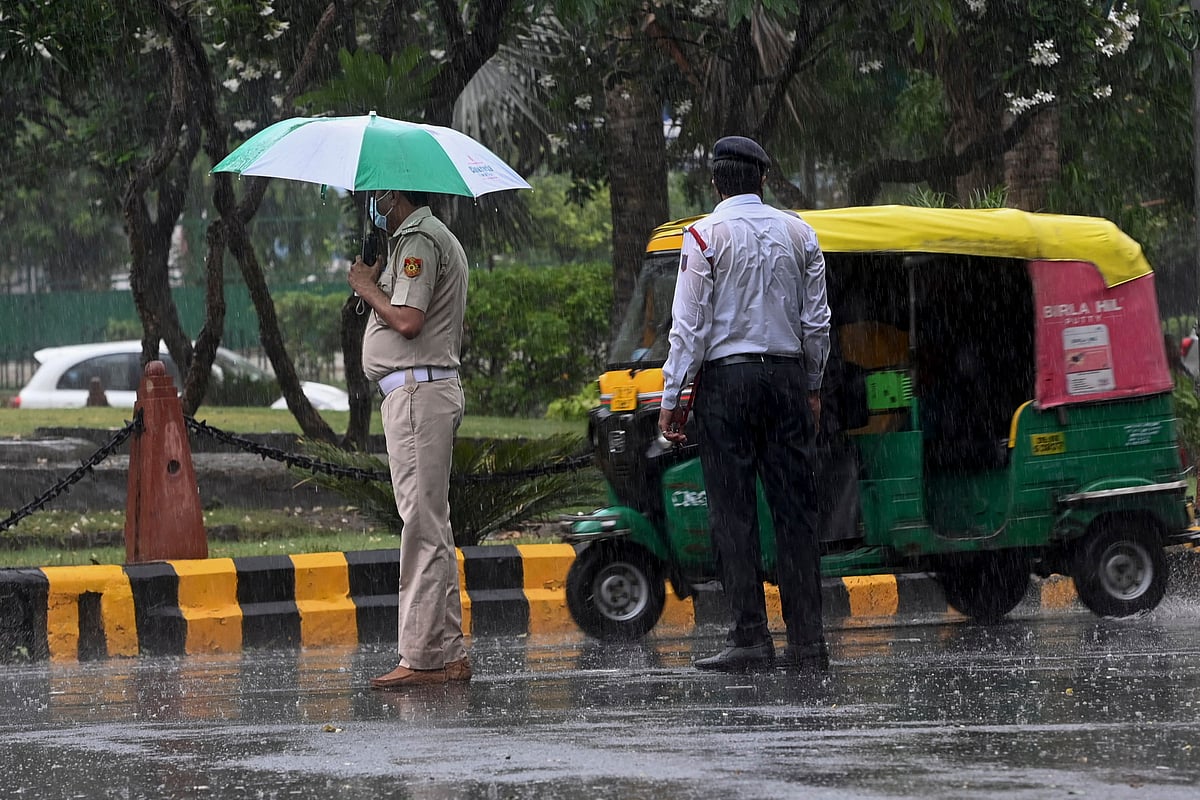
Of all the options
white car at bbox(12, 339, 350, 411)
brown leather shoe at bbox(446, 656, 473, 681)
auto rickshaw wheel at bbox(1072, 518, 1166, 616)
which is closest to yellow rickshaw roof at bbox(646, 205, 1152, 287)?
auto rickshaw wheel at bbox(1072, 518, 1166, 616)

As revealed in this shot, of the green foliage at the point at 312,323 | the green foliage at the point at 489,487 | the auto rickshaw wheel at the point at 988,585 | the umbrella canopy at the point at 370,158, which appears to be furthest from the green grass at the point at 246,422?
the green foliage at the point at 312,323

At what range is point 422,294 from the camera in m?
6.18

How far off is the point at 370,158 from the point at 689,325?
4.07 ft

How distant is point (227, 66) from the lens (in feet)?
55.8

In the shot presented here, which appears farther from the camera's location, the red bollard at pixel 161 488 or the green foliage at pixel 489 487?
the green foliage at pixel 489 487

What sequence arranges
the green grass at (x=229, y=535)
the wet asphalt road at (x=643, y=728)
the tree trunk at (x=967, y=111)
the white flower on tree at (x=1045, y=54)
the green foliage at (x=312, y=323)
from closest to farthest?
the wet asphalt road at (x=643, y=728), the green grass at (x=229, y=535), the white flower on tree at (x=1045, y=54), the tree trunk at (x=967, y=111), the green foliage at (x=312, y=323)

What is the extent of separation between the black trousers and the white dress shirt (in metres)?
0.09

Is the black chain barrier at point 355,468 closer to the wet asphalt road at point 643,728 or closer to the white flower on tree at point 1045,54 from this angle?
the wet asphalt road at point 643,728

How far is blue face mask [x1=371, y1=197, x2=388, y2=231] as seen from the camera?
6434mm

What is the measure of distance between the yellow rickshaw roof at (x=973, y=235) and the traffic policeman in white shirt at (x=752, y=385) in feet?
5.26

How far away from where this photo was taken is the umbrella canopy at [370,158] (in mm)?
6324

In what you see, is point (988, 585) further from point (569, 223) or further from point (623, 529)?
point (569, 223)

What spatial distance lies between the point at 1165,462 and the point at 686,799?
5048mm

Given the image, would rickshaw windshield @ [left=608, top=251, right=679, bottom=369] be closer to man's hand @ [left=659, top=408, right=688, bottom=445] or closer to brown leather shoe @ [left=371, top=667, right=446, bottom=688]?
man's hand @ [left=659, top=408, right=688, bottom=445]
